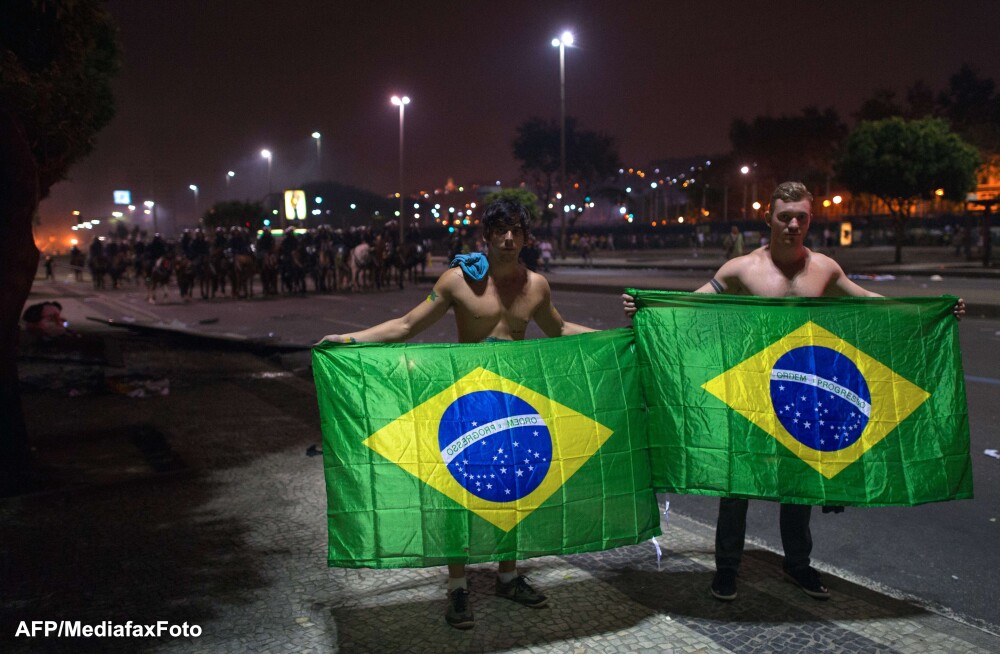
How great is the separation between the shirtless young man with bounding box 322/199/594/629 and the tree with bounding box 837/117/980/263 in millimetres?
33217

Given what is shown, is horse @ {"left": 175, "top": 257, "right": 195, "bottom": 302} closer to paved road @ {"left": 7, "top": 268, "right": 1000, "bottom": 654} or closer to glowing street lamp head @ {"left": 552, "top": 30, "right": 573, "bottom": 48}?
paved road @ {"left": 7, "top": 268, "right": 1000, "bottom": 654}

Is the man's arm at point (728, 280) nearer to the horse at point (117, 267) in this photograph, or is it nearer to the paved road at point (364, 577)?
the paved road at point (364, 577)

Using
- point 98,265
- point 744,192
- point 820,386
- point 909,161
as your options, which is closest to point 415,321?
point 820,386

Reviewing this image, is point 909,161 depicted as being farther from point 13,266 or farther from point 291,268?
point 13,266

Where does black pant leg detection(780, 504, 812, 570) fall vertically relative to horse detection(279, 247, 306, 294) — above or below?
below

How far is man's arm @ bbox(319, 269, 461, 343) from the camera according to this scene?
13.4ft

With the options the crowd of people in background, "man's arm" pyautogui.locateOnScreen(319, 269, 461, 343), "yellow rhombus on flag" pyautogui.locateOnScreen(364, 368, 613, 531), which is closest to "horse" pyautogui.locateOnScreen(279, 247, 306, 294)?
the crowd of people in background

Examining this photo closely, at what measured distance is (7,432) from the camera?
6.01 meters

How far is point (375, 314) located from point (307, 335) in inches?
148

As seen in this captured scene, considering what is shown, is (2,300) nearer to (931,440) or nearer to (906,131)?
(931,440)

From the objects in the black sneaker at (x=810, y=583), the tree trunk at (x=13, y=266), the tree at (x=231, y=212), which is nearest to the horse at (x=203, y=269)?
the tree trunk at (x=13, y=266)

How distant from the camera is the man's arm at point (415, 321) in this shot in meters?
4.08

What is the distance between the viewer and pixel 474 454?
12.1ft

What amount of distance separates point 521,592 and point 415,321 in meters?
1.40
